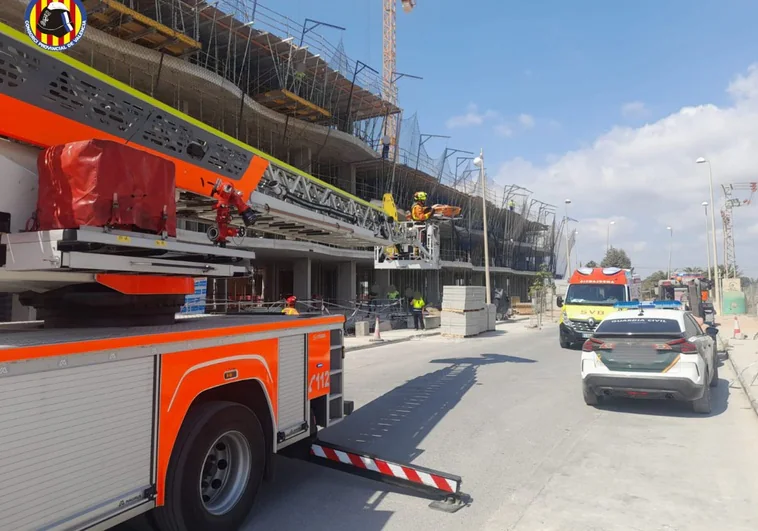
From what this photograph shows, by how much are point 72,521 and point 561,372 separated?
36.2 ft

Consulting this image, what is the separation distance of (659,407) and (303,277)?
2366 cm

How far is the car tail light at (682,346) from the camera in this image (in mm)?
7598

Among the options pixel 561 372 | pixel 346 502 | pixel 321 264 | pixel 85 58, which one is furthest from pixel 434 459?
pixel 321 264

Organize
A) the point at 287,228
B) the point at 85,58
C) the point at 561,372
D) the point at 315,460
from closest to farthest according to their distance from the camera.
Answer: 1. the point at 315,460
2. the point at 287,228
3. the point at 561,372
4. the point at 85,58

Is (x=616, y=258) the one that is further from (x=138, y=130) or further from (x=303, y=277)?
(x=138, y=130)

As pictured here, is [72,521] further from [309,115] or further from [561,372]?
[309,115]

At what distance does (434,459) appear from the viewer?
602 cm

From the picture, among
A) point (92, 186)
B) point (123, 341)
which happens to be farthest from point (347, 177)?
point (123, 341)

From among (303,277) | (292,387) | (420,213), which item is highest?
(420,213)

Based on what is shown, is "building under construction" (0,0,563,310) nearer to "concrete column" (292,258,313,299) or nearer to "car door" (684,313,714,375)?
"concrete column" (292,258,313,299)

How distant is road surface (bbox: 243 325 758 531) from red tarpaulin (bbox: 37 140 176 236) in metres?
2.74

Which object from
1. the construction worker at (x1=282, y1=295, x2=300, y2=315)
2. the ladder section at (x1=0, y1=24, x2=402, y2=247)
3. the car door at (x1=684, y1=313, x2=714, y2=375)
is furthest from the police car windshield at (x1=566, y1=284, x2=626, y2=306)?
the ladder section at (x1=0, y1=24, x2=402, y2=247)

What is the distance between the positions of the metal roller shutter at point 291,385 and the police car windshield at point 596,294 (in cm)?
1319

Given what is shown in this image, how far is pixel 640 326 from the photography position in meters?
8.38
